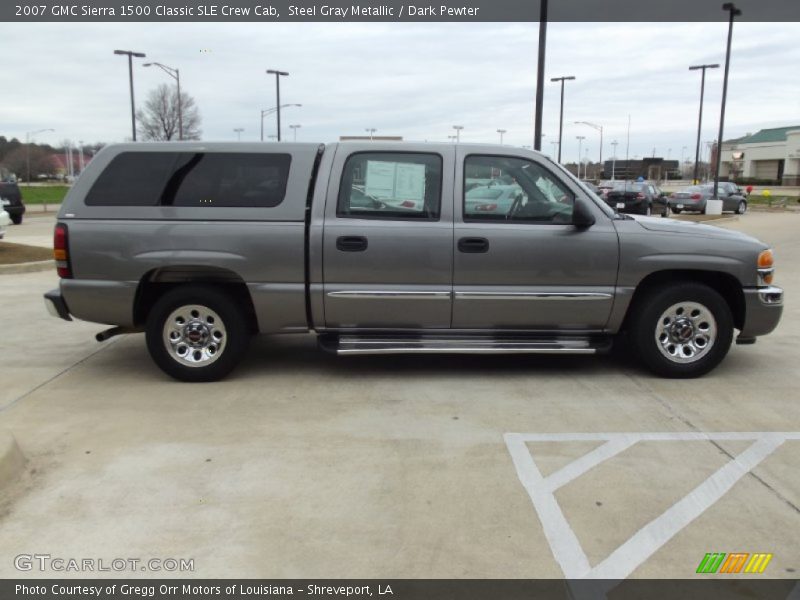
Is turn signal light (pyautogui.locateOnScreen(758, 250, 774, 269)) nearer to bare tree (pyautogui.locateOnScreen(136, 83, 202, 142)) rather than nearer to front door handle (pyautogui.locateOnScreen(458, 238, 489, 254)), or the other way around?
front door handle (pyautogui.locateOnScreen(458, 238, 489, 254))

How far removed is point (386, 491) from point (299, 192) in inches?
106

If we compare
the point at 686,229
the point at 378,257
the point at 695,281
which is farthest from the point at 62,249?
the point at 695,281

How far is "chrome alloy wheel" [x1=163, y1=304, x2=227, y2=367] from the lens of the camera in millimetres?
5543

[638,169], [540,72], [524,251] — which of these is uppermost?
[638,169]

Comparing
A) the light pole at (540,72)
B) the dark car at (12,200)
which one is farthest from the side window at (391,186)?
the dark car at (12,200)

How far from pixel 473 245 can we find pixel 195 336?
7.83 feet

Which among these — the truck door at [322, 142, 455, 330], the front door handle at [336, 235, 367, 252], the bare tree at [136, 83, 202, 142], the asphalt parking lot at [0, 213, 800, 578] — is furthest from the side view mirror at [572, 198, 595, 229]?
the bare tree at [136, 83, 202, 142]

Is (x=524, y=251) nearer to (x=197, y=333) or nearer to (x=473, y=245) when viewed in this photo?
(x=473, y=245)

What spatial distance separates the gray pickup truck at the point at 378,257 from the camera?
5.39 meters

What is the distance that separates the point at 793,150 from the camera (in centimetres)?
8312

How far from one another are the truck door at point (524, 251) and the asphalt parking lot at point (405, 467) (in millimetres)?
613

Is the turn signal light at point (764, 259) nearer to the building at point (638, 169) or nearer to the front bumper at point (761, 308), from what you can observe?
the front bumper at point (761, 308)

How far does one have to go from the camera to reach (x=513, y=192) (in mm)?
5582

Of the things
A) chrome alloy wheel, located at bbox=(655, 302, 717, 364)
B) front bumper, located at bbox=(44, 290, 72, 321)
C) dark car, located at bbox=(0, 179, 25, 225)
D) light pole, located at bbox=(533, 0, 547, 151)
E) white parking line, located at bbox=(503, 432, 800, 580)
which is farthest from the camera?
dark car, located at bbox=(0, 179, 25, 225)
